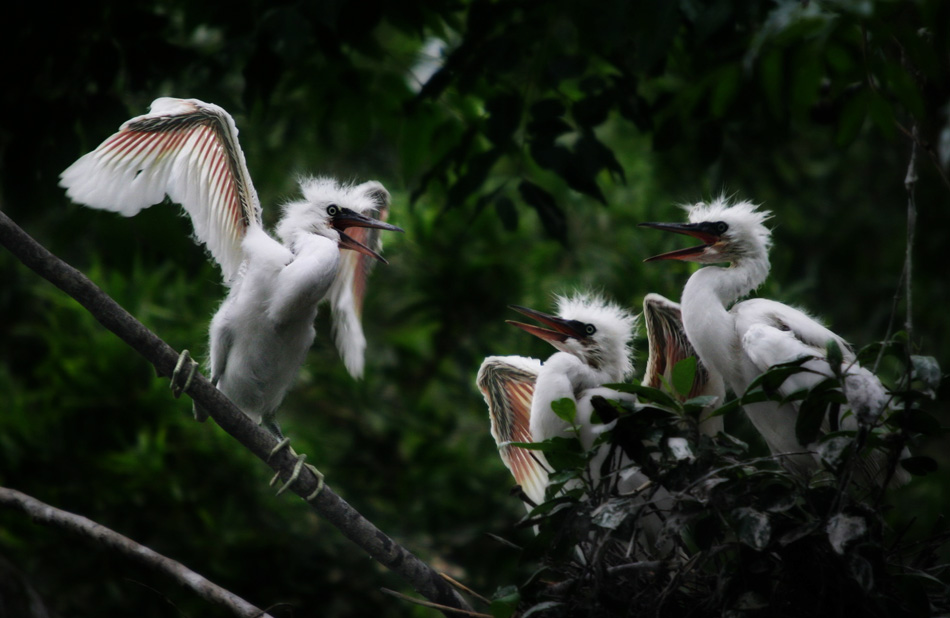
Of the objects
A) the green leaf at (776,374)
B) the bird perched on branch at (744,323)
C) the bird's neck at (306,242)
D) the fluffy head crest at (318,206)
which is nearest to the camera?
the green leaf at (776,374)

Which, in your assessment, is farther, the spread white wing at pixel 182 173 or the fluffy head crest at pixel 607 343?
the fluffy head crest at pixel 607 343

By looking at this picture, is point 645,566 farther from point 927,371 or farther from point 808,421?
point 927,371

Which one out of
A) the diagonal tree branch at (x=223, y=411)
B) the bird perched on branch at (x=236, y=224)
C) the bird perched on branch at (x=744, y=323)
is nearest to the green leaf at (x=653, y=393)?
the bird perched on branch at (x=744, y=323)

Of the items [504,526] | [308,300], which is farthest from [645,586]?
[504,526]

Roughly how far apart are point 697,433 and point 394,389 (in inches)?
137

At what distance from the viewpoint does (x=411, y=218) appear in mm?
4777

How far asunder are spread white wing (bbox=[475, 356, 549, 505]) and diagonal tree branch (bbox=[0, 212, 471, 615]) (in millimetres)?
931

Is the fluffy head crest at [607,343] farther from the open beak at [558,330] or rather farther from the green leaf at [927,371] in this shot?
the green leaf at [927,371]

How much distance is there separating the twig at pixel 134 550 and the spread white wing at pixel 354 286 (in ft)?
3.22

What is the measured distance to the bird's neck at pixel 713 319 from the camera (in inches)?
110

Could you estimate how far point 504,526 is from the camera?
4.47 m

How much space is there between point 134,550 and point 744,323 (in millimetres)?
1891

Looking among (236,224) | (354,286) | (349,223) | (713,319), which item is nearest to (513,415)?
(354,286)

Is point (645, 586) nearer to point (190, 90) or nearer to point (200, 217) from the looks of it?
point (200, 217)
